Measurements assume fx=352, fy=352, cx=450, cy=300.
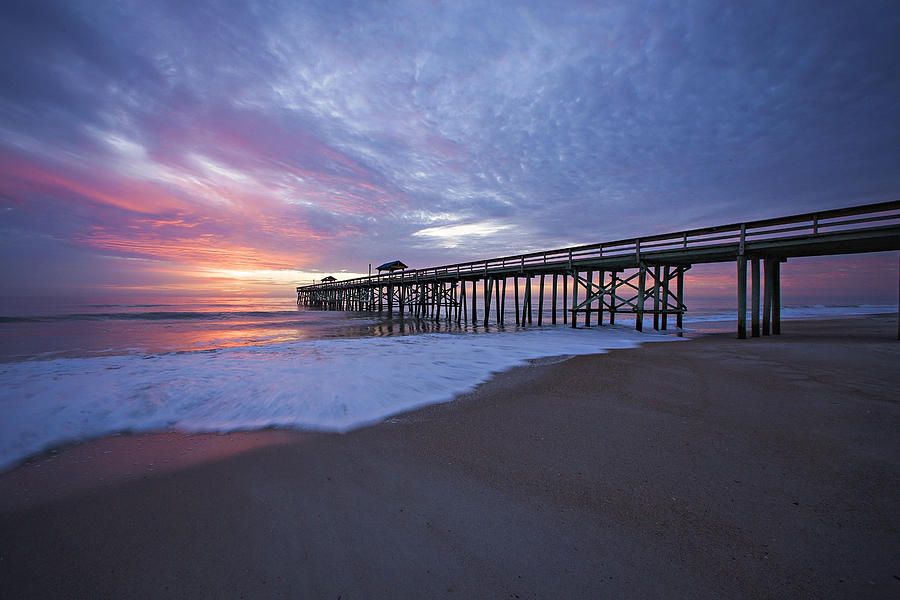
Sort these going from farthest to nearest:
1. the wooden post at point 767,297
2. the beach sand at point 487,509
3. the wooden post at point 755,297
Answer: the wooden post at point 767,297, the wooden post at point 755,297, the beach sand at point 487,509

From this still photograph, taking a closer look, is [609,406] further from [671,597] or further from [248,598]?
[248,598]

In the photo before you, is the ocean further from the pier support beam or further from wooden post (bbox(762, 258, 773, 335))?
the pier support beam

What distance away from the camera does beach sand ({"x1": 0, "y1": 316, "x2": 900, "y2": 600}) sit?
5.19 ft

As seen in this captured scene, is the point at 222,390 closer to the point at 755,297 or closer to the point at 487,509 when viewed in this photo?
the point at 487,509

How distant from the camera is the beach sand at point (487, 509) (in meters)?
1.58

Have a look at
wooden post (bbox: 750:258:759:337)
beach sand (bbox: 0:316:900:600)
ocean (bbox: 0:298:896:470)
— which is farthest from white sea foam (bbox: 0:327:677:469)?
wooden post (bbox: 750:258:759:337)

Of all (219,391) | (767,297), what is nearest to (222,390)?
(219,391)

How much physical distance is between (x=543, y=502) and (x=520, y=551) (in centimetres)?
49

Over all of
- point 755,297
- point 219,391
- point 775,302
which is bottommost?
point 219,391

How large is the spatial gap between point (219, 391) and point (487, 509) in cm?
447

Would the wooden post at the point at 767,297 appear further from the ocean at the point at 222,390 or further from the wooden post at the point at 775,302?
the ocean at the point at 222,390

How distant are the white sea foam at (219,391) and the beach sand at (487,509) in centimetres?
46

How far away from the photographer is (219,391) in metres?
4.94

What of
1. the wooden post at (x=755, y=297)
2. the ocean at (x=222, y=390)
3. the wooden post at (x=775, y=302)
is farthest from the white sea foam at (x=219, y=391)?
the wooden post at (x=775, y=302)
